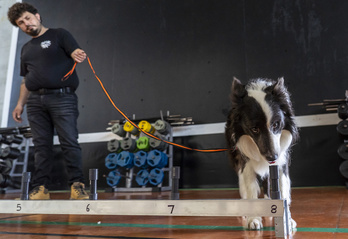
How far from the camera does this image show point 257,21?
5293mm

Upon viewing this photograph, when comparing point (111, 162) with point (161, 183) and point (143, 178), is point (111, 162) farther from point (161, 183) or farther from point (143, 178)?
point (161, 183)

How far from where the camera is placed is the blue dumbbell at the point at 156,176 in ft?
16.2

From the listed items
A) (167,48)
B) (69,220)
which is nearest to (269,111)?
(69,220)

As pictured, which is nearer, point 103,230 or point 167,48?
point 103,230

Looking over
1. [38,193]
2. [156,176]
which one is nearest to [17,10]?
[38,193]

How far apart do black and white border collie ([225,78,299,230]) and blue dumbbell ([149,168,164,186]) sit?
301 centimetres

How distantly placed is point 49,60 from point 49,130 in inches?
25.9

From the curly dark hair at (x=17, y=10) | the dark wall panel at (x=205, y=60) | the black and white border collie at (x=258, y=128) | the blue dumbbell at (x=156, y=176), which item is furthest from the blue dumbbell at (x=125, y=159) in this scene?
the black and white border collie at (x=258, y=128)

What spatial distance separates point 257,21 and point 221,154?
236cm

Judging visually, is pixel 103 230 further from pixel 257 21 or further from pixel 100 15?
pixel 100 15

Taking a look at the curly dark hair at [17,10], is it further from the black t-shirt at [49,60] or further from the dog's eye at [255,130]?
the dog's eye at [255,130]

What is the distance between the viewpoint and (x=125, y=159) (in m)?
5.06

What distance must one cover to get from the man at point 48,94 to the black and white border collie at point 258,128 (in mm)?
1510

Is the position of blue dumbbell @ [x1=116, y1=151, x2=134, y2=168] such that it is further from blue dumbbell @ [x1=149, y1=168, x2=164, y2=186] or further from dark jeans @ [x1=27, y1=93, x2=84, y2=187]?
dark jeans @ [x1=27, y1=93, x2=84, y2=187]
